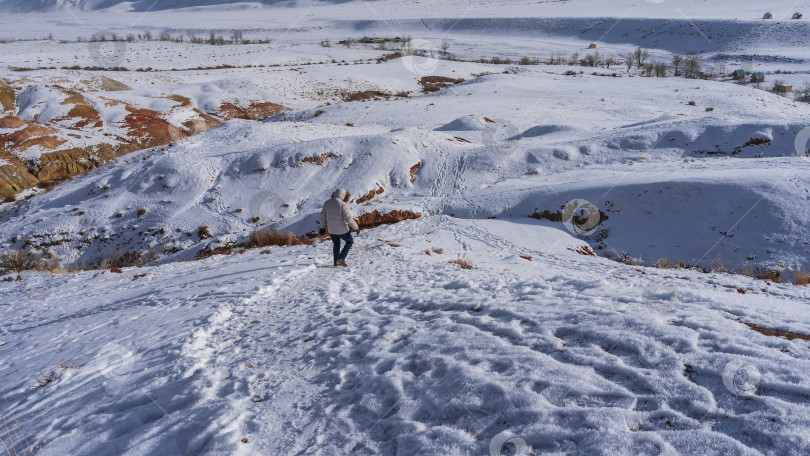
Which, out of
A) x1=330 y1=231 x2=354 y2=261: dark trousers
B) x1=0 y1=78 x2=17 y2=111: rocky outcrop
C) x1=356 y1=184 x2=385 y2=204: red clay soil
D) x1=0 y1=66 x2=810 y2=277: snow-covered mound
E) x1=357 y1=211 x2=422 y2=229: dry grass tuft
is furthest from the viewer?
x1=0 y1=78 x2=17 y2=111: rocky outcrop

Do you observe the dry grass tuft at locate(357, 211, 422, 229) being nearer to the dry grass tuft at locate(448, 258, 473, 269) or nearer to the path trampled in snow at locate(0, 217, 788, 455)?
the dry grass tuft at locate(448, 258, 473, 269)

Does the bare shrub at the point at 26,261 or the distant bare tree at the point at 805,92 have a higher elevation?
the distant bare tree at the point at 805,92

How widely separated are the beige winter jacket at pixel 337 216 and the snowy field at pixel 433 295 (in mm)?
1309

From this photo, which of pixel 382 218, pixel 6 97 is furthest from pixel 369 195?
pixel 6 97

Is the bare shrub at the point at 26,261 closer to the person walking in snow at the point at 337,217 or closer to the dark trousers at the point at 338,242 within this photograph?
the dark trousers at the point at 338,242

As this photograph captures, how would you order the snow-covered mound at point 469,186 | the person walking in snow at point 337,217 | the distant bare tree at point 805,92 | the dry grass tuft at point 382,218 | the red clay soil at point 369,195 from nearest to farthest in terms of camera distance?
the person walking in snow at point 337,217, the snow-covered mound at point 469,186, the dry grass tuft at point 382,218, the red clay soil at point 369,195, the distant bare tree at point 805,92

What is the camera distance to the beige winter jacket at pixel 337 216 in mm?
10273

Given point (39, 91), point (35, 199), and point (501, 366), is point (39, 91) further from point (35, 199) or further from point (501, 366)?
point (501, 366)

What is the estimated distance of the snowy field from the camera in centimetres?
435

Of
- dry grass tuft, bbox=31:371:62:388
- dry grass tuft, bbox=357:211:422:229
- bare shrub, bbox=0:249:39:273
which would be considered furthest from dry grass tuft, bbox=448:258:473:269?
bare shrub, bbox=0:249:39:273

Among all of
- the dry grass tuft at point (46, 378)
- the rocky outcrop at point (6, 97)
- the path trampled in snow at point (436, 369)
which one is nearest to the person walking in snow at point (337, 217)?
the path trampled in snow at point (436, 369)

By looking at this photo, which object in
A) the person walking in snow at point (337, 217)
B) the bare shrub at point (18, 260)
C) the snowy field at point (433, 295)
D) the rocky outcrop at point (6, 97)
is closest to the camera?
the snowy field at point (433, 295)

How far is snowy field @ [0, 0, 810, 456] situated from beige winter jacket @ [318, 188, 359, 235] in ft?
4.29

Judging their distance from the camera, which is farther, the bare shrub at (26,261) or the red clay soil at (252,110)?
the red clay soil at (252,110)
